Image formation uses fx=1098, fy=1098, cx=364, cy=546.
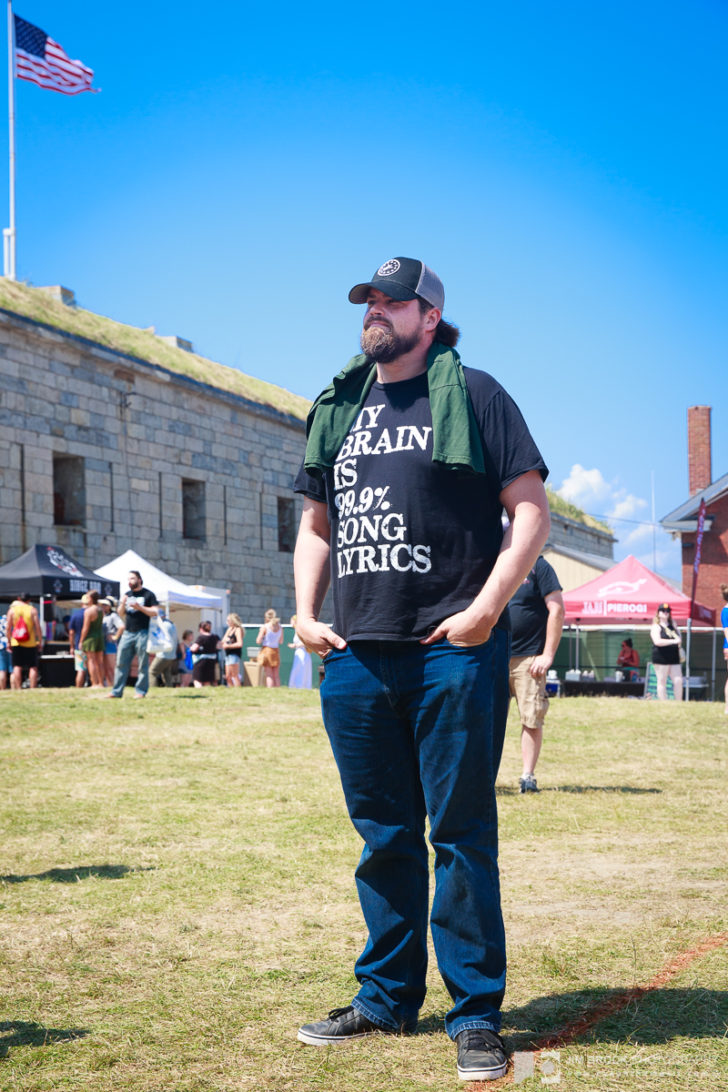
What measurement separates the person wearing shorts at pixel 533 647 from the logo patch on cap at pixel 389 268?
15.6 feet

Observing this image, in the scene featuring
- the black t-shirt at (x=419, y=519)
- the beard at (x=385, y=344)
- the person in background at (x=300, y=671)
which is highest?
the beard at (x=385, y=344)

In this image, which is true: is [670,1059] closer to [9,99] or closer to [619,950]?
[619,950]

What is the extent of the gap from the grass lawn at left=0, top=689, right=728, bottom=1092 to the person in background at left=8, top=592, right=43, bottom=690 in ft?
27.9

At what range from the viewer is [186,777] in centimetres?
912

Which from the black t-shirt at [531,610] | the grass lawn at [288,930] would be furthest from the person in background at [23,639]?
the black t-shirt at [531,610]

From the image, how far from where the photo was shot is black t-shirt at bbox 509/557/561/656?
26.6 feet

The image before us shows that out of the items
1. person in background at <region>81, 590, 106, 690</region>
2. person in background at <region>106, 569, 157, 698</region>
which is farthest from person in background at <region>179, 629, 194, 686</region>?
person in background at <region>106, 569, 157, 698</region>

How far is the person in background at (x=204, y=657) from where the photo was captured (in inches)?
838

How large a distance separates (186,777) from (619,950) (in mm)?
5584

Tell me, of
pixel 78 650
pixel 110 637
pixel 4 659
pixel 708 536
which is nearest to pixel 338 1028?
pixel 4 659

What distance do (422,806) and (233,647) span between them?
18259 millimetres

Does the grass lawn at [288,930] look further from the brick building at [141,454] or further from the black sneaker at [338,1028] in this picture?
the brick building at [141,454]

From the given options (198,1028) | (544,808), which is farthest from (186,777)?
(198,1028)

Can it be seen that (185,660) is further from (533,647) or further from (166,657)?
(533,647)
